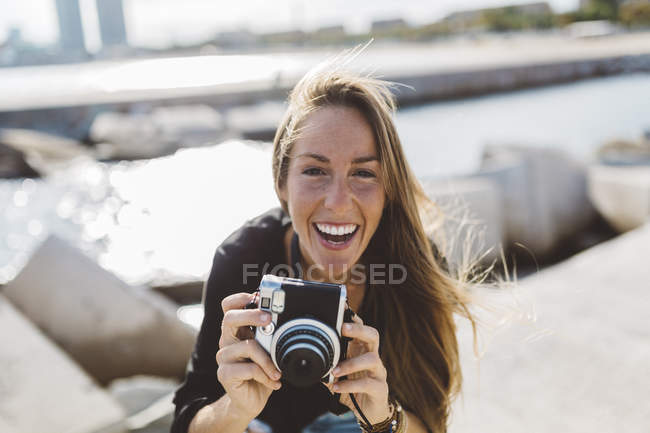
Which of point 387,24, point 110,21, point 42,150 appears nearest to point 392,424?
point 42,150

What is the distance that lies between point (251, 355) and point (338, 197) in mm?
519

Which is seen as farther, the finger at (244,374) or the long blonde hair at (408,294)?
the long blonde hair at (408,294)

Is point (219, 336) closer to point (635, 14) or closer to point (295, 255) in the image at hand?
point (295, 255)

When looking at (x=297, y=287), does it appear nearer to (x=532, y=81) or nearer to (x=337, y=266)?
(x=337, y=266)

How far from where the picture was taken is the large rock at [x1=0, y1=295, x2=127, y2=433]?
2656 millimetres

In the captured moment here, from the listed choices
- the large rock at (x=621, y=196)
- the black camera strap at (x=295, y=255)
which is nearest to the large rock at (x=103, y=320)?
the black camera strap at (x=295, y=255)

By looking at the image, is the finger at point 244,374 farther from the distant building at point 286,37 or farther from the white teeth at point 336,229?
the distant building at point 286,37

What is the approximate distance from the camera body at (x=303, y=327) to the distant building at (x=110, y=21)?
3975 inches

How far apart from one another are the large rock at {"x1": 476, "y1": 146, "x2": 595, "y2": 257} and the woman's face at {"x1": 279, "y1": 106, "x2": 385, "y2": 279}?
4831 millimetres

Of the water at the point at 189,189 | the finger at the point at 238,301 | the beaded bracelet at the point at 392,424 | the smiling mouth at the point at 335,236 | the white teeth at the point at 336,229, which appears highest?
the white teeth at the point at 336,229

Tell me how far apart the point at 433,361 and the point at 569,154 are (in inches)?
227

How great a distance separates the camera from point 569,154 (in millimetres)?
6855

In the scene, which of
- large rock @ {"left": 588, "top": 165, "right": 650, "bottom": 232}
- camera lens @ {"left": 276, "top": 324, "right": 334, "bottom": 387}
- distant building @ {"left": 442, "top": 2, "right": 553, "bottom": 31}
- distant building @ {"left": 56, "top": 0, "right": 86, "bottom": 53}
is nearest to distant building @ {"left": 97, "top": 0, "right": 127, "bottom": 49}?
distant building @ {"left": 56, "top": 0, "right": 86, "bottom": 53}

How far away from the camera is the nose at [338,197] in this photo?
1.58 m
